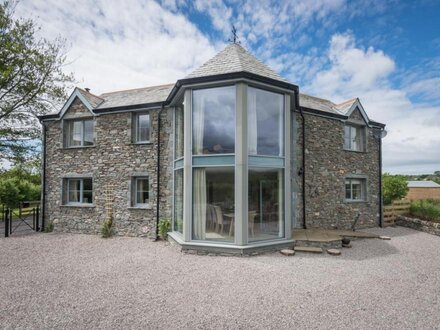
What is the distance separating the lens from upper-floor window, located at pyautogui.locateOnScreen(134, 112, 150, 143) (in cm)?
1077

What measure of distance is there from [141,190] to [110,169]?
175cm

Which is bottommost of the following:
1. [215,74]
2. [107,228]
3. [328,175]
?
[107,228]

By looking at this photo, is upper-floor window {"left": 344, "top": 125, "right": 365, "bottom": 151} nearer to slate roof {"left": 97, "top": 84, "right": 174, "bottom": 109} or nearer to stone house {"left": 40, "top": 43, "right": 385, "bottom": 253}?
stone house {"left": 40, "top": 43, "right": 385, "bottom": 253}

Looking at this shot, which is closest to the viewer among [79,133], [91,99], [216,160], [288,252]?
[288,252]

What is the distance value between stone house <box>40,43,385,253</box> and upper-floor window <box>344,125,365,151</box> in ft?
0.19

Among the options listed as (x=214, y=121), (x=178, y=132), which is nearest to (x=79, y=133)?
(x=178, y=132)

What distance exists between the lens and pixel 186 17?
873cm

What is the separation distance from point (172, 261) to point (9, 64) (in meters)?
15.8

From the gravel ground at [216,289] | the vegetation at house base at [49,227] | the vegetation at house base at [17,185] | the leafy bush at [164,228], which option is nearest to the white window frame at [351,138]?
the gravel ground at [216,289]

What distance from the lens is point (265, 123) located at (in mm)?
8141

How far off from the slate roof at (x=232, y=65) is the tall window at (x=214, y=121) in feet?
1.88

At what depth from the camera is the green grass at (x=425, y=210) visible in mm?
12289

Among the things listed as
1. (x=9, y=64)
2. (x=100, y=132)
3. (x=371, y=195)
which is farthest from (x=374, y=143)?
(x=9, y=64)

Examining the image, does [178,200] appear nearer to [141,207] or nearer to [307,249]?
[141,207]
